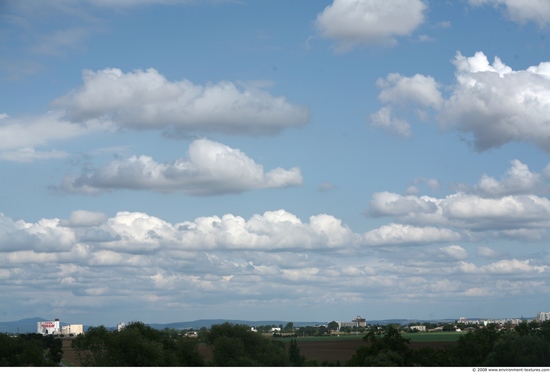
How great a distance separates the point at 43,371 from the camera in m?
22.8

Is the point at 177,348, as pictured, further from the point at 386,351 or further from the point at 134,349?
the point at 386,351

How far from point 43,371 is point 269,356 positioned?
39804mm

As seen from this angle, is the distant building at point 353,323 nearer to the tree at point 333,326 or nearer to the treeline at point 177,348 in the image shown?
the tree at point 333,326

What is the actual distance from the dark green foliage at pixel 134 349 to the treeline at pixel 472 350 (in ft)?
45.8

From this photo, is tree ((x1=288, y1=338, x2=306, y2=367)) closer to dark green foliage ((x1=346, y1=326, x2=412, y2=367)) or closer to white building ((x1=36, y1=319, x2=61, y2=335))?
dark green foliage ((x1=346, y1=326, x2=412, y2=367))

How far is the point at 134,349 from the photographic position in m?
59.1

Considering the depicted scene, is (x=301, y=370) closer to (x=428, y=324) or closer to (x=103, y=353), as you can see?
(x=103, y=353)

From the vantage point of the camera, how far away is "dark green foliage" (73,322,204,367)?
5841 cm

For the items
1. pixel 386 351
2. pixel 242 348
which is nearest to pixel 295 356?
pixel 242 348

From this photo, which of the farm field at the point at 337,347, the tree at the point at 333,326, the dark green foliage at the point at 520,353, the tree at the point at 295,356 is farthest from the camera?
the tree at the point at 333,326

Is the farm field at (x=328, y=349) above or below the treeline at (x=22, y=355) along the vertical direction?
below

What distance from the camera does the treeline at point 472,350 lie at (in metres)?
55.2

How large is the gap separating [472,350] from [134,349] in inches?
1128

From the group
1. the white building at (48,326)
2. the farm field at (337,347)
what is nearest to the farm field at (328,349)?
the farm field at (337,347)
